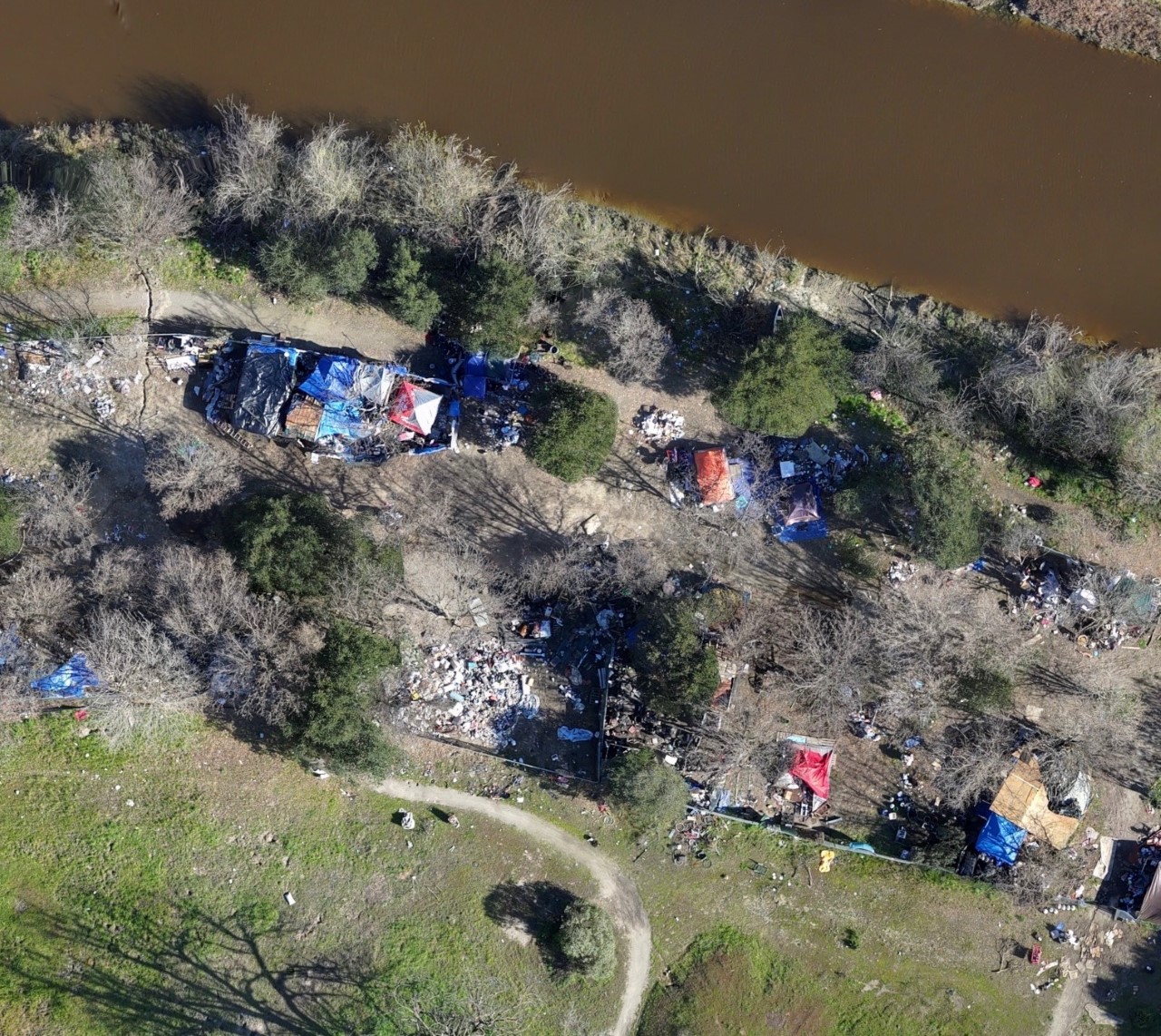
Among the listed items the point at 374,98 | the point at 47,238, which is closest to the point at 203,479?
the point at 47,238

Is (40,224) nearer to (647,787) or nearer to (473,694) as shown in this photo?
(473,694)

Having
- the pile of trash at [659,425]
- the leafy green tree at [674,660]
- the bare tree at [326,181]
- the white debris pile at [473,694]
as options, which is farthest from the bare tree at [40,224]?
the leafy green tree at [674,660]

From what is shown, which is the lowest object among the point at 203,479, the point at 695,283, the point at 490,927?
the point at 490,927

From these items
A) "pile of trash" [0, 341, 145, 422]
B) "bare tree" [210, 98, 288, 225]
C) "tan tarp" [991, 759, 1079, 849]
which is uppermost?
"bare tree" [210, 98, 288, 225]

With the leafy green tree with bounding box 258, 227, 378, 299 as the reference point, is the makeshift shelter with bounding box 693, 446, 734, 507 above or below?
below

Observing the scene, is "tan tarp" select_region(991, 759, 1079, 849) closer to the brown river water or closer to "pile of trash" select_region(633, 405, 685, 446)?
"pile of trash" select_region(633, 405, 685, 446)

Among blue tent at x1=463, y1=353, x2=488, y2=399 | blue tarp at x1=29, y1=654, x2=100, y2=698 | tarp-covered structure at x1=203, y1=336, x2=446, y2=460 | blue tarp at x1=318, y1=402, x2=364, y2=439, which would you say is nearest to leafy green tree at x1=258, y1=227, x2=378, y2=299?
tarp-covered structure at x1=203, y1=336, x2=446, y2=460

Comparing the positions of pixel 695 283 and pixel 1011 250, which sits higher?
pixel 1011 250

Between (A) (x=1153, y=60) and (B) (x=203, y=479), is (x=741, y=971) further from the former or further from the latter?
(A) (x=1153, y=60)
